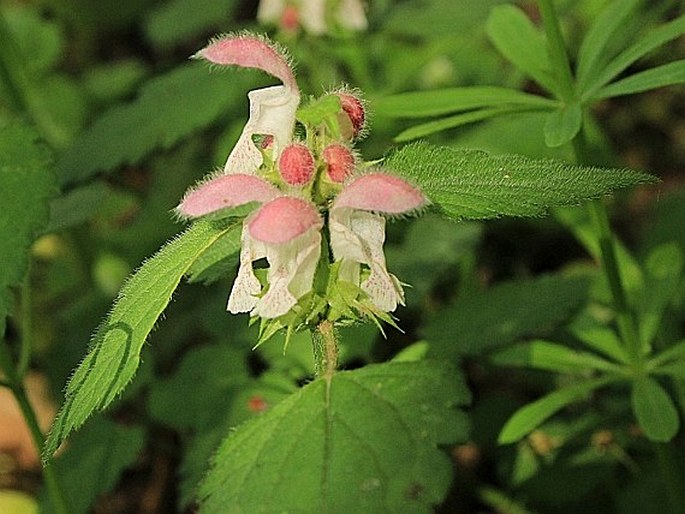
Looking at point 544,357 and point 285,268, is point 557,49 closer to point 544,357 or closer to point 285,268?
point 544,357

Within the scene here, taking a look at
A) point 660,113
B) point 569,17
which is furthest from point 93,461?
point 660,113

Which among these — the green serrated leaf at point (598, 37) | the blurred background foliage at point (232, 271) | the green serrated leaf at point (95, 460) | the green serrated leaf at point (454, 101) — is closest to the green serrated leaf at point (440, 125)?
the green serrated leaf at point (454, 101)

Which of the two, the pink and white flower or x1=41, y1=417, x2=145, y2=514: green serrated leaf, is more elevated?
the pink and white flower

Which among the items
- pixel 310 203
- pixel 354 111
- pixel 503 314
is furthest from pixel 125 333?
pixel 503 314

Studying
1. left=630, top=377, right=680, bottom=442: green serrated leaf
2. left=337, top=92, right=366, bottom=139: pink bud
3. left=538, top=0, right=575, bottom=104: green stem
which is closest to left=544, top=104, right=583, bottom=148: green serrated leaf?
left=538, top=0, right=575, bottom=104: green stem

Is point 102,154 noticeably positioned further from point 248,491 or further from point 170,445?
point 248,491

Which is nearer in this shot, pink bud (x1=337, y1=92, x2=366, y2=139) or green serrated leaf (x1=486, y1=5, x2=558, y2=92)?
pink bud (x1=337, y1=92, x2=366, y2=139)

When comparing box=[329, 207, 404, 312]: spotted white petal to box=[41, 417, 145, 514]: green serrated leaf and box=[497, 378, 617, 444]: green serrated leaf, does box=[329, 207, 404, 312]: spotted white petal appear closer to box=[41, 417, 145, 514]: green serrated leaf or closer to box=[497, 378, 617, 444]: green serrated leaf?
box=[497, 378, 617, 444]: green serrated leaf

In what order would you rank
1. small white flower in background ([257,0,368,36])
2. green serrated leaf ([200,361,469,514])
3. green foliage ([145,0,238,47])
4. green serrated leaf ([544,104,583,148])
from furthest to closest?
green foliage ([145,0,238,47]) → small white flower in background ([257,0,368,36]) → green serrated leaf ([544,104,583,148]) → green serrated leaf ([200,361,469,514])
